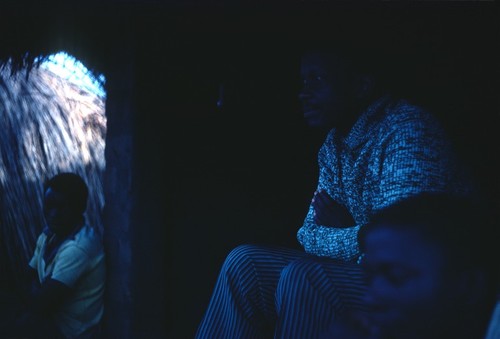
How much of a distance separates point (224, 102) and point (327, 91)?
5.07ft

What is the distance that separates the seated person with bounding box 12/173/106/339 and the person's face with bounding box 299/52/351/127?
1.64 metres

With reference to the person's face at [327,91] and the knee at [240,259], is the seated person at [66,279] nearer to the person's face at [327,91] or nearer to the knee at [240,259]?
the knee at [240,259]

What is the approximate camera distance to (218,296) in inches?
72.6

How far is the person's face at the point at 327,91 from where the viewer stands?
6.88 feet

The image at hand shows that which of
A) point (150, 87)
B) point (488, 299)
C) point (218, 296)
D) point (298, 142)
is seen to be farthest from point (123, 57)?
point (488, 299)

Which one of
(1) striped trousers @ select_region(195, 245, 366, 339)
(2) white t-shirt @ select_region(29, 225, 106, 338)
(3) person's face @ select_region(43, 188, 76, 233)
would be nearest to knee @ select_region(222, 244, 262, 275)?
(1) striped trousers @ select_region(195, 245, 366, 339)

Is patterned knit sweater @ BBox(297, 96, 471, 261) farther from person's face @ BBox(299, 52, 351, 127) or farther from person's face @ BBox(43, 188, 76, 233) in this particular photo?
person's face @ BBox(43, 188, 76, 233)

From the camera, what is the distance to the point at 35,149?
16.6 ft

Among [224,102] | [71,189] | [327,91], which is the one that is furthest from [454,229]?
[71,189]

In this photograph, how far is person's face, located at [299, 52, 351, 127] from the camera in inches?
82.5

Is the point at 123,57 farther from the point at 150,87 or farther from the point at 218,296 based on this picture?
the point at 218,296

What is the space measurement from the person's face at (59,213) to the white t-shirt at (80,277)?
172 mm

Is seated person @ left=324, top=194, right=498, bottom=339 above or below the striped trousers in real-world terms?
above

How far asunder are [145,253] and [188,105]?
1.04m
